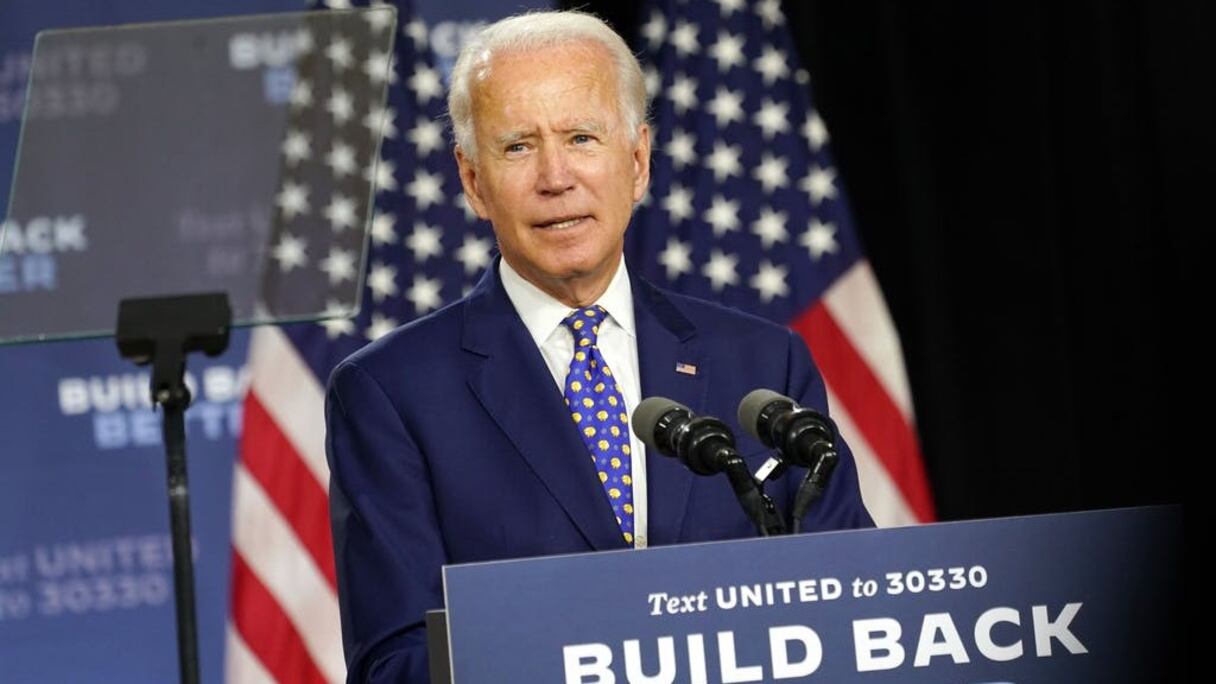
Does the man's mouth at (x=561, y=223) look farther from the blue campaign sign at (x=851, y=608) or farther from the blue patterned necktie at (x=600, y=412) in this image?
the blue campaign sign at (x=851, y=608)

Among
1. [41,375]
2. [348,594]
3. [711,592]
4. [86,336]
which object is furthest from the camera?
[41,375]

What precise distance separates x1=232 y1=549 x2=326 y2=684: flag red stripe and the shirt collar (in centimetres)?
205

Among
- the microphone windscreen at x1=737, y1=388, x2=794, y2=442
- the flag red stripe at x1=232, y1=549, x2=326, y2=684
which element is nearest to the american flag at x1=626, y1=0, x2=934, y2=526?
the flag red stripe at x1=232, y1=549, x2=326, y2=684

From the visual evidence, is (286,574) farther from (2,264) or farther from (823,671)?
(823,671)

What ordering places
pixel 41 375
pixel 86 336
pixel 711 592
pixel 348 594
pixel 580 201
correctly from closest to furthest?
pixel 711 592
pixel 86 336
pixel 348 594
pixel 580 201
pixel 41 375

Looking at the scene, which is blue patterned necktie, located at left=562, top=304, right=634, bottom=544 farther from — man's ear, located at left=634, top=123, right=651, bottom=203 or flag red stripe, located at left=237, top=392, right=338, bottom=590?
flag red stripe, located at left=237, top=392, right=338, bottom=590

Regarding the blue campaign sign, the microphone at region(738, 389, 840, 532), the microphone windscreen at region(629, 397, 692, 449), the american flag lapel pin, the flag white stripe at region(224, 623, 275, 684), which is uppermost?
the american flag lapel pin

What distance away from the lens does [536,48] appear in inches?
91.1

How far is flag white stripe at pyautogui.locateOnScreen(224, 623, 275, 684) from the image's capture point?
424 centimetres

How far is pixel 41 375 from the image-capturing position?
425 centimetres

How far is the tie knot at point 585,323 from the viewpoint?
2391mm

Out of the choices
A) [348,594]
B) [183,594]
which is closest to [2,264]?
[183,594]

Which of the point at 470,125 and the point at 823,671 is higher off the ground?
the point at 470,125

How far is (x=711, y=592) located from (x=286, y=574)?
2.84 m
